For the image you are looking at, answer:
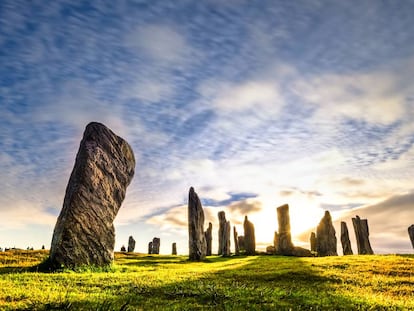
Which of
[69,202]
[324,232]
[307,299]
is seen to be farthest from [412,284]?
[324,232]

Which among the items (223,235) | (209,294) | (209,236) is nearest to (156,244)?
(209,236)

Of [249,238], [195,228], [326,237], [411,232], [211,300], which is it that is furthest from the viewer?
[249,238]

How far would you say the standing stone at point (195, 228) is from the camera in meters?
37.5

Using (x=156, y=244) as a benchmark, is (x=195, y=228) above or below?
above

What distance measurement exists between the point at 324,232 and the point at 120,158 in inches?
1133

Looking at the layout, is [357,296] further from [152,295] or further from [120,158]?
[120,158]

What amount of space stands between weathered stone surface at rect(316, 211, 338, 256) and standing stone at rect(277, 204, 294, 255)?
14.2 feet

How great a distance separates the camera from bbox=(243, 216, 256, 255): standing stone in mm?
51344

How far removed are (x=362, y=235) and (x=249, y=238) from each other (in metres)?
15.9

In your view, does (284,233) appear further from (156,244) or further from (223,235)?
(156,244)

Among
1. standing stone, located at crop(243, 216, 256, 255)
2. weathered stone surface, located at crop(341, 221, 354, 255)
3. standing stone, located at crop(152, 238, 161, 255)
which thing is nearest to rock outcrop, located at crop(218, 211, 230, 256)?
standing stone, located at crop(243, 216, 256, 255)

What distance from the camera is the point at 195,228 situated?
38.6 metres

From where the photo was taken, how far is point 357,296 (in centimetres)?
1211

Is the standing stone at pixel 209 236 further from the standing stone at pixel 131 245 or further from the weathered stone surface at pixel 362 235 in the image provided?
the weathered stone surface at pixel 362 235
